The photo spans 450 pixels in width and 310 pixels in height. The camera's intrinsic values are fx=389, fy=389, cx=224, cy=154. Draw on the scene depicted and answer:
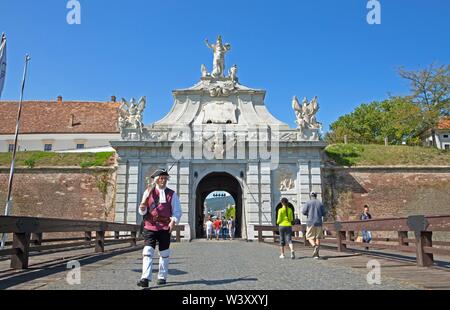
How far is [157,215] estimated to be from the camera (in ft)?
19.4

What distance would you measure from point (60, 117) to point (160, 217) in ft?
119

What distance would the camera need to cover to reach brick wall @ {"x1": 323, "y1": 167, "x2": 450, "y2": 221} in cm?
2511

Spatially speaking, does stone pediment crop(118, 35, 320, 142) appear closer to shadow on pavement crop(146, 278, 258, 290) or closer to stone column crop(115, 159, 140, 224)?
stone column crop(115, 159, 140, 224)

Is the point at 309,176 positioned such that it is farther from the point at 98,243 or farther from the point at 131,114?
the point at 98,243

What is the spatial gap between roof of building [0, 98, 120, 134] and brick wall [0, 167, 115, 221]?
467 inches

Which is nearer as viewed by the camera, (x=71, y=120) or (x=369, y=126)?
(x=71, y=120)

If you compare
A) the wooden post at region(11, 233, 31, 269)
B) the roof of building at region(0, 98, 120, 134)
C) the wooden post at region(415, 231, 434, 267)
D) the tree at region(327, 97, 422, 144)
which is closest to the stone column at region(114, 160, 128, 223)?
the roof of building at region(0, 98, 120, 134)

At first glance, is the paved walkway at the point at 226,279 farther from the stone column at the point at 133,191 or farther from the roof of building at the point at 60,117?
the roof of building at the point at 60,117

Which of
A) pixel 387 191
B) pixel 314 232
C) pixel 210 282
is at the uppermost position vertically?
pixel 387 191

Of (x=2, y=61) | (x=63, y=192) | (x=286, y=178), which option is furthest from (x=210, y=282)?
(x=63, y=192)

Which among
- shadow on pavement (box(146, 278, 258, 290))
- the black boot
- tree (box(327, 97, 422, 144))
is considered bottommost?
shadow on pavement (box(146, 278, 258, 290))

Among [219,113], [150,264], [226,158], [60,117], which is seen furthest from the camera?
[60,117]

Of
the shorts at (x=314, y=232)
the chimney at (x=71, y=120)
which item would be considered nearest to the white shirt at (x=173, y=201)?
the shorts at (x=314, y=232)
